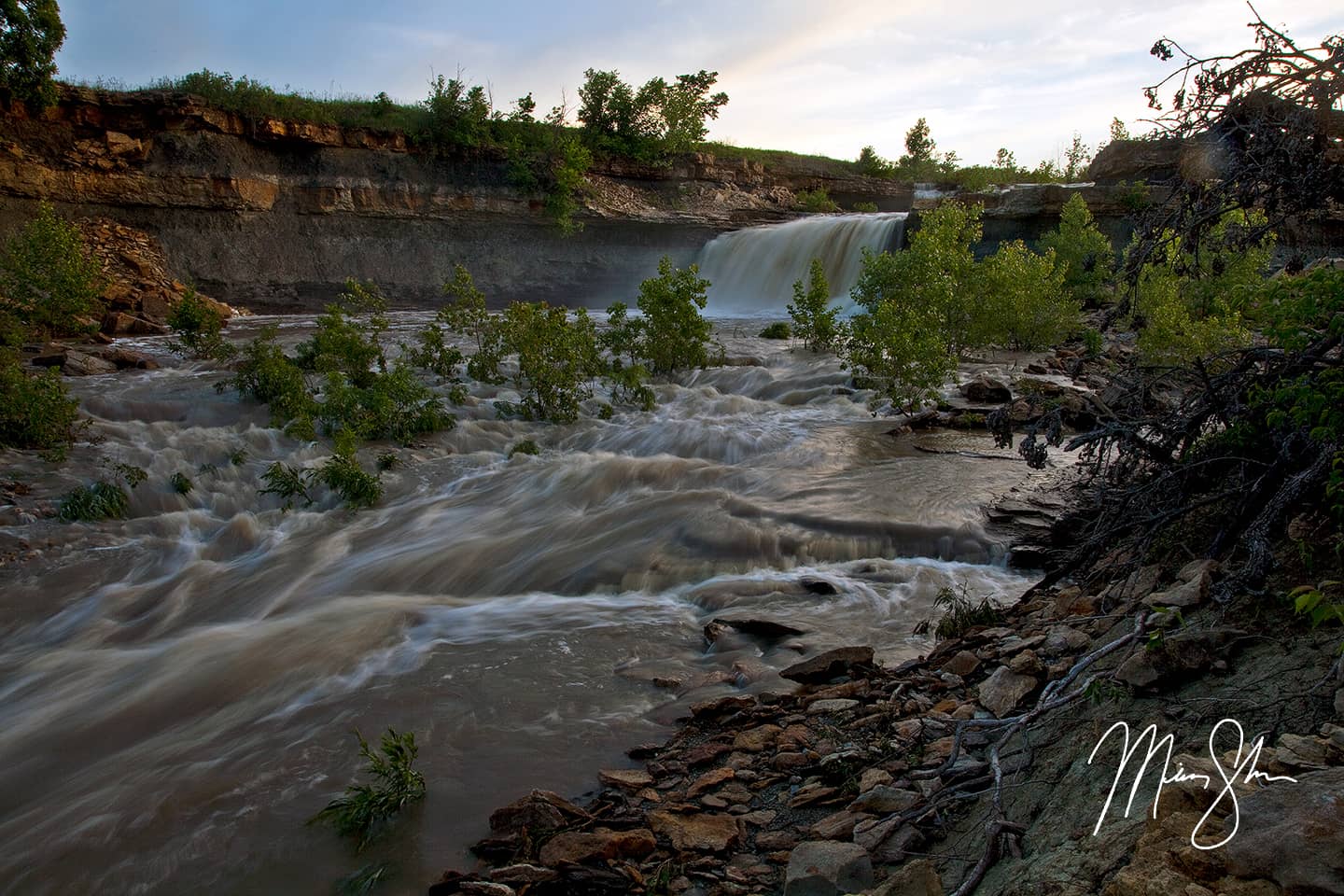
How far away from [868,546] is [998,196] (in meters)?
18.7

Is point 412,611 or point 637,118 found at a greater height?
point 637,118

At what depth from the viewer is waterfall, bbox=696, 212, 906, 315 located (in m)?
23.0

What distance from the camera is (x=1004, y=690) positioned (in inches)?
126

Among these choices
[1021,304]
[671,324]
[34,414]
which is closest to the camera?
[34,414]

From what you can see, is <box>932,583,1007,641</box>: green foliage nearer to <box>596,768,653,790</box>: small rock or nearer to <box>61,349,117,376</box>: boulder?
<box>596,768,653,790</box>: small rock

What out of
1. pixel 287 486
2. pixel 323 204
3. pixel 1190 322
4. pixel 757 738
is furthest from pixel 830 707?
pixel 323 204

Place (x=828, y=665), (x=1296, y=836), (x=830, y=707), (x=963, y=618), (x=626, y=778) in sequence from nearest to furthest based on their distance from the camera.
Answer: (x=1296, y=836), (x=626, y=778), (x=830, y=707), (x=828, y=665), (x=963, y=618)

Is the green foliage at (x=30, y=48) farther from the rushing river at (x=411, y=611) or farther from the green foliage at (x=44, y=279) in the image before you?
the rushing river at (x=411, y=611)

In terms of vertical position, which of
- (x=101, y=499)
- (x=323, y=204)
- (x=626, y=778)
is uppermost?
(x=323, y=204)

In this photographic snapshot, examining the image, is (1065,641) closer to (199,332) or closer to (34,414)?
(34,414)

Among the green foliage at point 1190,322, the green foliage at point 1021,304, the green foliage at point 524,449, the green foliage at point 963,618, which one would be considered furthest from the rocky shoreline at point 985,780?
the green foliage at point 1021,304

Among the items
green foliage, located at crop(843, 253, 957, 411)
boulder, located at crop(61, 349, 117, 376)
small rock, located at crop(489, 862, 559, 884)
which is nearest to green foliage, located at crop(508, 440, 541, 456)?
green foliage, located at crop(843, 253, 957, 411)

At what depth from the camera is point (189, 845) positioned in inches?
124

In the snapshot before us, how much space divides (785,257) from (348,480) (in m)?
18.9
